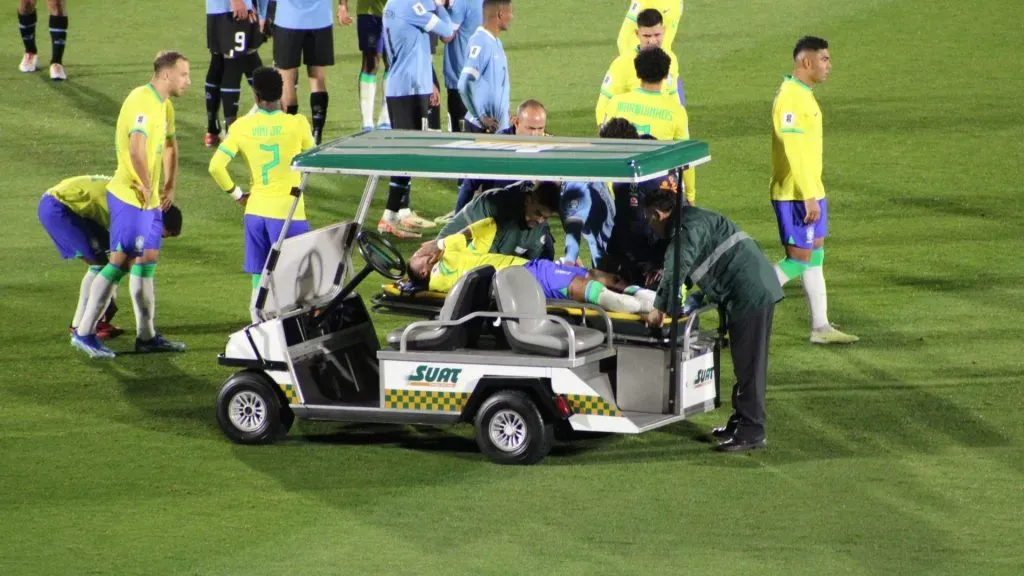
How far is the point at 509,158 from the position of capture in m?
9.53

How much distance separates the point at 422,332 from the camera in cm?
1000

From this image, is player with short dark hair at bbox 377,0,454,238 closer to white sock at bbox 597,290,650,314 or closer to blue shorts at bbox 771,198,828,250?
blue shorts at bbox 771,198,828,250

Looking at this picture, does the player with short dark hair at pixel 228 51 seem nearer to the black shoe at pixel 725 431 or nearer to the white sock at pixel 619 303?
the white sock at pixel 619 303

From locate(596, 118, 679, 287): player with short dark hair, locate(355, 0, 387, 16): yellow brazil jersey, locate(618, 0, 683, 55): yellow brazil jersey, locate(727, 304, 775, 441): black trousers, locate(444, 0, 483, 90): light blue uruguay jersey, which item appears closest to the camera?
locate(727, 304, 775, 441): black trousers

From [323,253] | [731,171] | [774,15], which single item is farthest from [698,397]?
Answer: [774,15]

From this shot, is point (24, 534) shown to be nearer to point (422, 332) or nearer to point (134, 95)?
point (422, 332)

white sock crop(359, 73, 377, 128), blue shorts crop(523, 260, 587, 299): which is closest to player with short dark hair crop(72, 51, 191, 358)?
blue shorts crop(523, 260, 587, 299)

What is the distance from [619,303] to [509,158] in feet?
4.34

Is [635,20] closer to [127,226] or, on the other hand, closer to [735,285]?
[127,226]

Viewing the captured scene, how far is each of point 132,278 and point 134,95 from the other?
46.5 inches

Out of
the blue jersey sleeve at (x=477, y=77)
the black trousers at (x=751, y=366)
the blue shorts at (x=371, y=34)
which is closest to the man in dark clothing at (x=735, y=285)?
the black trousers at (x=751, y=366)

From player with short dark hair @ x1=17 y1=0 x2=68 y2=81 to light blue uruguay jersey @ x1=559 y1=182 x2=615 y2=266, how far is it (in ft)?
35.1

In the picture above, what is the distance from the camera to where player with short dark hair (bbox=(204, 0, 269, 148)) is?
17.8 meters

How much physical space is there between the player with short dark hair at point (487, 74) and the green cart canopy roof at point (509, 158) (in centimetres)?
399
